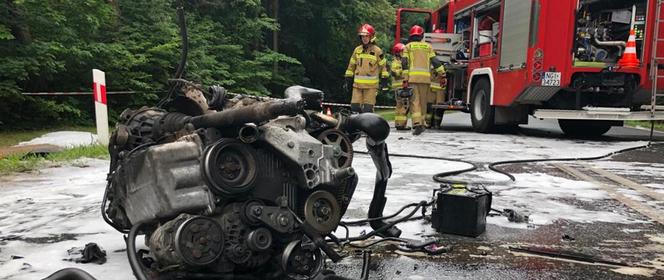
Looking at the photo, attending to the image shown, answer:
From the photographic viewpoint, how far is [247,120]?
2119 millimetres

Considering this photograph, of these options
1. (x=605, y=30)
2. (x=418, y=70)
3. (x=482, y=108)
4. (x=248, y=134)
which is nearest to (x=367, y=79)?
(x=418, y=70)

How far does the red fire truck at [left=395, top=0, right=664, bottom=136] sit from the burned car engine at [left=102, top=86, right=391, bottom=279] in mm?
7146

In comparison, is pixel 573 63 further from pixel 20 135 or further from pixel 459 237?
pixel 20 135

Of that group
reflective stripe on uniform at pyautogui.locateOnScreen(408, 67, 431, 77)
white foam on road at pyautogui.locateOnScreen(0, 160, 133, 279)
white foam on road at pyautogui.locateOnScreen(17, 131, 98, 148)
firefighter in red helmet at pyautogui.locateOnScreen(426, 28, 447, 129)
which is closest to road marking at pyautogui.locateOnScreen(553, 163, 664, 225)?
white foam on road at pyautogui.locateOnScreen(0, 160, 133, 279)

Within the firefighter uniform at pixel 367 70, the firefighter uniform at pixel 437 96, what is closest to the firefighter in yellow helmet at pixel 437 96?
the firefighter uniform at pixel 437 96

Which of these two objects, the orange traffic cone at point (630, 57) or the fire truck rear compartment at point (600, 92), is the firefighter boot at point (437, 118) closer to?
the fire truck rear compartment at point (600, 92)

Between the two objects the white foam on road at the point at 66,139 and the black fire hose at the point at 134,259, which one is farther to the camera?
the white foam on road at the point at 66,139

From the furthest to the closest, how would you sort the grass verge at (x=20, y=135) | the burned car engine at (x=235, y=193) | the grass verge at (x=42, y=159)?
the grass verge at (x=20, y=135)
the grass verge at (x=42, y=159)
the burned car engine at (x=235, y=193)

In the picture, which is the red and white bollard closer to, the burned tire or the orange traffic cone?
the orange traffic cone

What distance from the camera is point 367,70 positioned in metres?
9.85

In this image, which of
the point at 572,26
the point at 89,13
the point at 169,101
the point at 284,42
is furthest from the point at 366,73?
the point at 284,42

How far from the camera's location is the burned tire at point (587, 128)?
1037 centimetres

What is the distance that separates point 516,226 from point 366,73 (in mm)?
6746

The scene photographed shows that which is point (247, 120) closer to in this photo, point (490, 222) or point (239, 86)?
point (490, 222)
